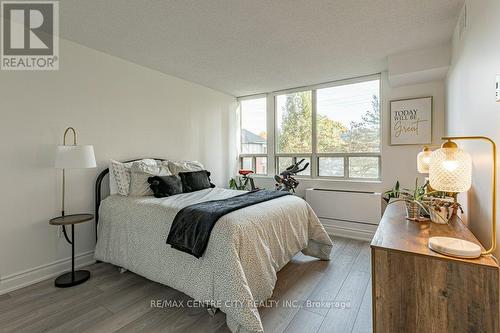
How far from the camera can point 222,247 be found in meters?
1.81

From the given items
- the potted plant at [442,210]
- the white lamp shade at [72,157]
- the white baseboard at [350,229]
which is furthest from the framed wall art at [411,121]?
the white lamp shade at [72,157]

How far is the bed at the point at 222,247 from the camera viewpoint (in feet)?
5.73

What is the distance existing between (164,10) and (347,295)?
314 cm

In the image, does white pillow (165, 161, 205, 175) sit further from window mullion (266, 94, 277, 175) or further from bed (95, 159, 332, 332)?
window mullion (266, 94, 277, 175)

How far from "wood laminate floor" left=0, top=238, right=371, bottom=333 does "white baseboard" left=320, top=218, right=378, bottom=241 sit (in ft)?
3.74

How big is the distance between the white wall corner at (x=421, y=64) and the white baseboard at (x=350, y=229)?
2212mm

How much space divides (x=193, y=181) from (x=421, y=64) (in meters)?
3.36

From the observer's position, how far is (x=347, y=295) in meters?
2.21

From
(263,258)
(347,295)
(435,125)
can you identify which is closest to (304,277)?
(347,295)

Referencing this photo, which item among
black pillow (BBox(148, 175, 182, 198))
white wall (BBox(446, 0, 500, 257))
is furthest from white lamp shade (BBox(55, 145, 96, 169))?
white wall (BBox(446, 0, 500, 257))

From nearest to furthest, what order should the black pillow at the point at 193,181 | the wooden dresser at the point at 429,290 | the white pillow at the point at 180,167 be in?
1. the wooden dresser at the point at 429,290
2. the black pillow at the point at 193,181
3. the white pillow at the point at 180,167

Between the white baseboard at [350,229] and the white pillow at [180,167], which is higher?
the white pillow at [180,167]

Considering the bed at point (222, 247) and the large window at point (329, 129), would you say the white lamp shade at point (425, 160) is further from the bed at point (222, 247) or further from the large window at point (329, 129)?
the large window at point (329, 129)

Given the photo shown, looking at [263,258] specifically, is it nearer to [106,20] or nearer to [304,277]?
[304,277]
